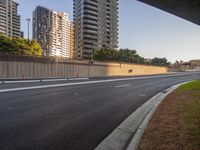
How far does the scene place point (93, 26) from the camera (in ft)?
421

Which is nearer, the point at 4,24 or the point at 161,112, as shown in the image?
the point at 161,112

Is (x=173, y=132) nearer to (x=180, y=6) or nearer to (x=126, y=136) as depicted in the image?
(x=126, y=136)

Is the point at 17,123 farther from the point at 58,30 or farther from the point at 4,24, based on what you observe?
the point at 58,30

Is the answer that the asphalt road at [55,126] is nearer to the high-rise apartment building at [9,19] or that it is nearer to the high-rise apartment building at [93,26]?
the high-rise apartment building at [93,26]

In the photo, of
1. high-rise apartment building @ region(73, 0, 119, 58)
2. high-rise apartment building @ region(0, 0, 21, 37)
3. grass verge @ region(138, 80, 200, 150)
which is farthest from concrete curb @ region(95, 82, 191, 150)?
high-rise apartment building @ region(0, 0, 21, 37)

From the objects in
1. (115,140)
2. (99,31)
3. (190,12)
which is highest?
(99,31)

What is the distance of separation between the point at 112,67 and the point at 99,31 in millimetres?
81620

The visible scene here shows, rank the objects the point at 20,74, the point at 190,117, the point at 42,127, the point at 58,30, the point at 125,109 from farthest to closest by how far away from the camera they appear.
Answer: the point at 58,30
the point at 20,74
the point at 125,109
the point at 190,117
the point at 42,127

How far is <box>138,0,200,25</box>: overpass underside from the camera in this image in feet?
26.0

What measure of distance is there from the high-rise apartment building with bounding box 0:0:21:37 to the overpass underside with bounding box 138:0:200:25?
442ft

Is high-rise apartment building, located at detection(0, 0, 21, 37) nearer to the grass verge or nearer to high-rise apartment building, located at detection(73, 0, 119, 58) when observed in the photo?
high-rise apartment building, located at detection(73, 0, 119, 58)

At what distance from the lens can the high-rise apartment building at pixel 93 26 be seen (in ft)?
412

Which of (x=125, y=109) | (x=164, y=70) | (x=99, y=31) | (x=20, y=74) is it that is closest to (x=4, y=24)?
(x=99, y=31)

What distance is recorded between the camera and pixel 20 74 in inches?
1270
